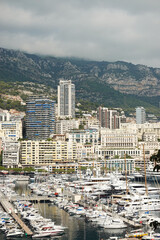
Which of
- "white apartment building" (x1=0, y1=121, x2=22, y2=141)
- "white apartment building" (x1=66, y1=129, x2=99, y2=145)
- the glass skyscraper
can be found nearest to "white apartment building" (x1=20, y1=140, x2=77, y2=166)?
"white apartment building" (x1=0, y1=121, x2=22, y2=141)

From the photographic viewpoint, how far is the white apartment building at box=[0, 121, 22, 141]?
571 feet

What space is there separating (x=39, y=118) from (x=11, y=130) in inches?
433

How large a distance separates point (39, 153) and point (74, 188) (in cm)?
5485

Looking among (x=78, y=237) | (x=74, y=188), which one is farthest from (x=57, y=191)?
(x=78, y=237)

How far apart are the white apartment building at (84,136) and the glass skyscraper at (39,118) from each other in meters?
8.29

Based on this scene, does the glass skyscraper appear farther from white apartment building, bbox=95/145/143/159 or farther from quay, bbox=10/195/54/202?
quay, bbox=10/195/54/202

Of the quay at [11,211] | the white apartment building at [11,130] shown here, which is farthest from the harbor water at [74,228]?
the white apartment building at [11,130]

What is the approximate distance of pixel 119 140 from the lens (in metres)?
185

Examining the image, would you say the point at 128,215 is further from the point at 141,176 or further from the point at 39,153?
the point at 39,153

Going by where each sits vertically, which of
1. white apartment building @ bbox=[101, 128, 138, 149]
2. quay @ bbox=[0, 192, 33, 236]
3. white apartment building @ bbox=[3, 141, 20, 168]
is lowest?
quay @ bbox=[0, 192, 33, 236]

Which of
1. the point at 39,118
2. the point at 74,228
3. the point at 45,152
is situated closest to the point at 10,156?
the point at 45,152

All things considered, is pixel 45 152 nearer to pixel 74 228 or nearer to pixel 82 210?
pixel 82 210

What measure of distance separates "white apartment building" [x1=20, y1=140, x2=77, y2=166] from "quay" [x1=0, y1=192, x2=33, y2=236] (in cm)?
6382

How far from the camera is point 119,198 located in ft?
283
